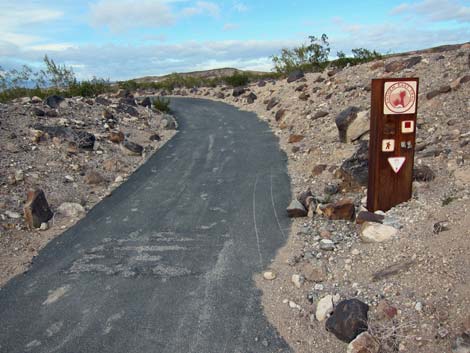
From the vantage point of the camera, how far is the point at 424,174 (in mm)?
5871

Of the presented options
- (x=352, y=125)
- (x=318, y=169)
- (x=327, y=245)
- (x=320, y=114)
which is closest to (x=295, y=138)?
(x=320, y=114)

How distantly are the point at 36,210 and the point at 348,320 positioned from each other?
528 centimetres

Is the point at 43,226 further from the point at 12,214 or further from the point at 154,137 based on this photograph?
the point at 154,137

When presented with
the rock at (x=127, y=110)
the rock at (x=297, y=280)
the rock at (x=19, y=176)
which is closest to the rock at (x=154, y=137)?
the rock at (x=127, y=110)

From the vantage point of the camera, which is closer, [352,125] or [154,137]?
[352,125]

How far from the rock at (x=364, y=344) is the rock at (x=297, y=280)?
1.12 metres

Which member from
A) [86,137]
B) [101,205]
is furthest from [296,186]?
[86,137]

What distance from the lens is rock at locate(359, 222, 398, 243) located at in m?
4.78

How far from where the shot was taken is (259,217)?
250 inches

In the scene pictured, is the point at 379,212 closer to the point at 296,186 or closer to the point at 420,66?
the point at 296,186

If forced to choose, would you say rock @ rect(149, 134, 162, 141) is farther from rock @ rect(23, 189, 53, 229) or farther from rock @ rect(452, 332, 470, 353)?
rock @ rect(452, 332, 470, 353)

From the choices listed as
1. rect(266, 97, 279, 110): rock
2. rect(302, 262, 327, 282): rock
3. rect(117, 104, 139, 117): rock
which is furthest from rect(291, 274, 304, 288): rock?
rect(266, 97, 279, 110): rock

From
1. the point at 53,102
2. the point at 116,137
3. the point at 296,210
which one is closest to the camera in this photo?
the point at 296,210

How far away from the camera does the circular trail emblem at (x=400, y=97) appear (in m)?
5.01
